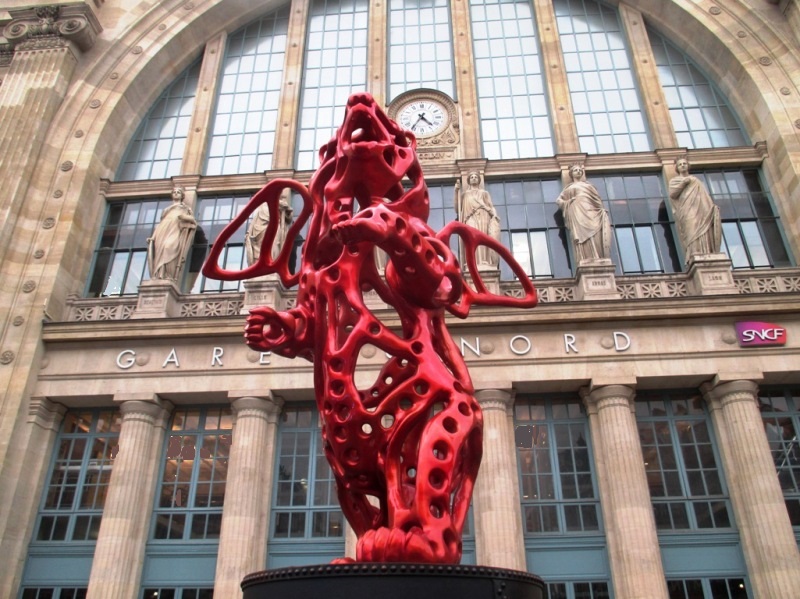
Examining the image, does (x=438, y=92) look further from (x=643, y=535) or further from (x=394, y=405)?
(x=394, y=405)

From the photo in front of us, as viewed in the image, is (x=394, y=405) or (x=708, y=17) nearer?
(x=394, y=405)

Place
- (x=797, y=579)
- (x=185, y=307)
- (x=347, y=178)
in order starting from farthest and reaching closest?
1. (x=185, y=307)
2. (x=797, y=579)
3. (x=347, y=178)

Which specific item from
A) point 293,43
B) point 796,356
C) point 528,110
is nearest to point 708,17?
point 528,110

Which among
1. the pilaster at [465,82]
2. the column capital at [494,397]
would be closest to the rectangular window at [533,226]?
the pilaster at [465,82]

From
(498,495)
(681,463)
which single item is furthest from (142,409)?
(681,463)

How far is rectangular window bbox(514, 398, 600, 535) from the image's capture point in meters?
16.6

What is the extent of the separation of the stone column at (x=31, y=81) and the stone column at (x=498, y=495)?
14.9 m

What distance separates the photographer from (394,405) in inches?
258

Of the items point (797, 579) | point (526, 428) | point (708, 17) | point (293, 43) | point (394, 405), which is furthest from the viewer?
point (293, 43)

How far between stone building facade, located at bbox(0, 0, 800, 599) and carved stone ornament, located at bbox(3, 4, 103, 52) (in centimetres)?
9

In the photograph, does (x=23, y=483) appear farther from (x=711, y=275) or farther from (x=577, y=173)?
(x=711, y=275)

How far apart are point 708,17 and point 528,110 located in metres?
7.09

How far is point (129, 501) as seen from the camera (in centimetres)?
1653

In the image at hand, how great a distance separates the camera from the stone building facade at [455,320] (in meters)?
16.3
